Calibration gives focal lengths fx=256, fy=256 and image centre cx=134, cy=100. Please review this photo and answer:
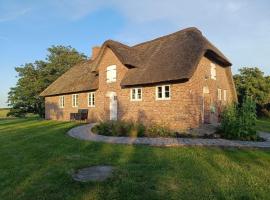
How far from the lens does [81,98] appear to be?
85.1 feet

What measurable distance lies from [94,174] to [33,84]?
40.6m

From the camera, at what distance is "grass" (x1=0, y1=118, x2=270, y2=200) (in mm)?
5586

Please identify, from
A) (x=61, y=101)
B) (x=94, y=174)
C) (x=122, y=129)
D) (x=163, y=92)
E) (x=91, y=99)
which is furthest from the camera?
(x=61, y=101)

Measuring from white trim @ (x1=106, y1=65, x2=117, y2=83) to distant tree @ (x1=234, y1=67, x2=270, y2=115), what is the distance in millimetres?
19491

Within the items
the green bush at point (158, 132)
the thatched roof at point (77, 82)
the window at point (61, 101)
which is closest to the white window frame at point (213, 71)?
the green bush at point (158, 132)

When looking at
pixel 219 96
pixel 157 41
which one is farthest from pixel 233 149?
pixel 157 41

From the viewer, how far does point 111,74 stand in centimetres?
2230

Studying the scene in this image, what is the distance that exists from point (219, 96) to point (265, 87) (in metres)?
17.1

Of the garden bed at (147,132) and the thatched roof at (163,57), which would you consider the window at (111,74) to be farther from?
the garden bed at (147,132)

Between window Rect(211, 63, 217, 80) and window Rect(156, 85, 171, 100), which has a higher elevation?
window Rect(211, 63, 217, 80)

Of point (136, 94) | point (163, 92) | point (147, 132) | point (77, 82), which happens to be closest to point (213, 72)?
point (163, 92)

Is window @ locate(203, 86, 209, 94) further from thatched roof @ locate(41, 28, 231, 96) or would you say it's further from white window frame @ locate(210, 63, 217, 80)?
thatched roof @ locate(41, 28, 231, 96)

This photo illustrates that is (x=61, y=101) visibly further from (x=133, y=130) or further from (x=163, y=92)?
(x=133, y=130)

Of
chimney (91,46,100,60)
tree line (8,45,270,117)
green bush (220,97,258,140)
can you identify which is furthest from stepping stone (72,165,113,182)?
tree line (8,45,270,117)
